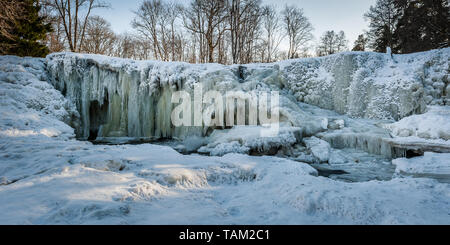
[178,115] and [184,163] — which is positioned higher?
[178,115]

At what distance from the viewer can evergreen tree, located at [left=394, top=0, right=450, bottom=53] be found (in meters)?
13.9

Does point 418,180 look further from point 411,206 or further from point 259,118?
point 259,118

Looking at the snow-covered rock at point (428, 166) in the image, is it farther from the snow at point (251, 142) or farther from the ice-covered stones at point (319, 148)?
the snow at point (251, 142)

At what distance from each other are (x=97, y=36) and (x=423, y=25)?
28.6 metres

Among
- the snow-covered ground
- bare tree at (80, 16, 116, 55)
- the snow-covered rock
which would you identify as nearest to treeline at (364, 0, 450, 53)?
the snow-covered rock

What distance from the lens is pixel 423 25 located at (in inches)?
578

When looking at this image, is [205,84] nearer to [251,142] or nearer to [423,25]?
[251,142]

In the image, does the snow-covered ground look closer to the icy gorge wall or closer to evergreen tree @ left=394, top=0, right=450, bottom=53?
the icy gorge wall

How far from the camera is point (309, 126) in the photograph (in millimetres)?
9047

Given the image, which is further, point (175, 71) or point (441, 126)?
point (175, 71)

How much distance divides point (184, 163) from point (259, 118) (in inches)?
245

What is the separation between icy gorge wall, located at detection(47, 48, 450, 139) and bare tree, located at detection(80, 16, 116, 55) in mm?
12232

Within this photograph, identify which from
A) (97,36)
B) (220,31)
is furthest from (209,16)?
(97,36)
